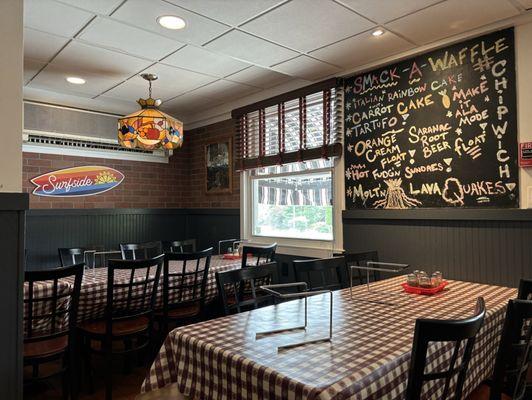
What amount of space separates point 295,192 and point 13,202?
8.92ft

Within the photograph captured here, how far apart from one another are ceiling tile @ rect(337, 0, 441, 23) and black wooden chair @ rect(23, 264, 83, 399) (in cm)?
230

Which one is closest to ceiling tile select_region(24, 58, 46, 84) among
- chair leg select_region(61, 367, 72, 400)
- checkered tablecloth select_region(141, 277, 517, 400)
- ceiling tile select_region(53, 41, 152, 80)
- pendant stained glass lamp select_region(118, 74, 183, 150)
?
ceiling tile select_region(53, 41, 152, 80)

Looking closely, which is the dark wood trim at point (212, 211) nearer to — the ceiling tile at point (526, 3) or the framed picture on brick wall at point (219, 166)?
the framed picture on brick wall at point (219, 166)

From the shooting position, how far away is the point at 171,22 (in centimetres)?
255

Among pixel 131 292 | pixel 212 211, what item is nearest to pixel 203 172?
pixel 212 211

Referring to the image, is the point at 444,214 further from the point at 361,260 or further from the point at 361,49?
the point at 361,49

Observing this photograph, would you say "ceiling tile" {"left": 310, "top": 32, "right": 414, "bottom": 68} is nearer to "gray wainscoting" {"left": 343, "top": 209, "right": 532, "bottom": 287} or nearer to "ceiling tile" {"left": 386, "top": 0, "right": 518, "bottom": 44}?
"ceiling tile" {"left": 386, "top": 0, "right": 518, "bottom": 44}

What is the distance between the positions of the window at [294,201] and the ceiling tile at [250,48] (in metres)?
1.08

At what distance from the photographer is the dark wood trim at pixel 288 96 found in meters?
3.50

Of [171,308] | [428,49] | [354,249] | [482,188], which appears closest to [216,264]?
[171,308]

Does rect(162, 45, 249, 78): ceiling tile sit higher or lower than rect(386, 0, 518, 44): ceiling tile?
higher

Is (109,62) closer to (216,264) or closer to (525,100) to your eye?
(216,264)

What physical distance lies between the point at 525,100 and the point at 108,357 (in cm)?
315

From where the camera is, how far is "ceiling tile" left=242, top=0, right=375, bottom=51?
235cm
